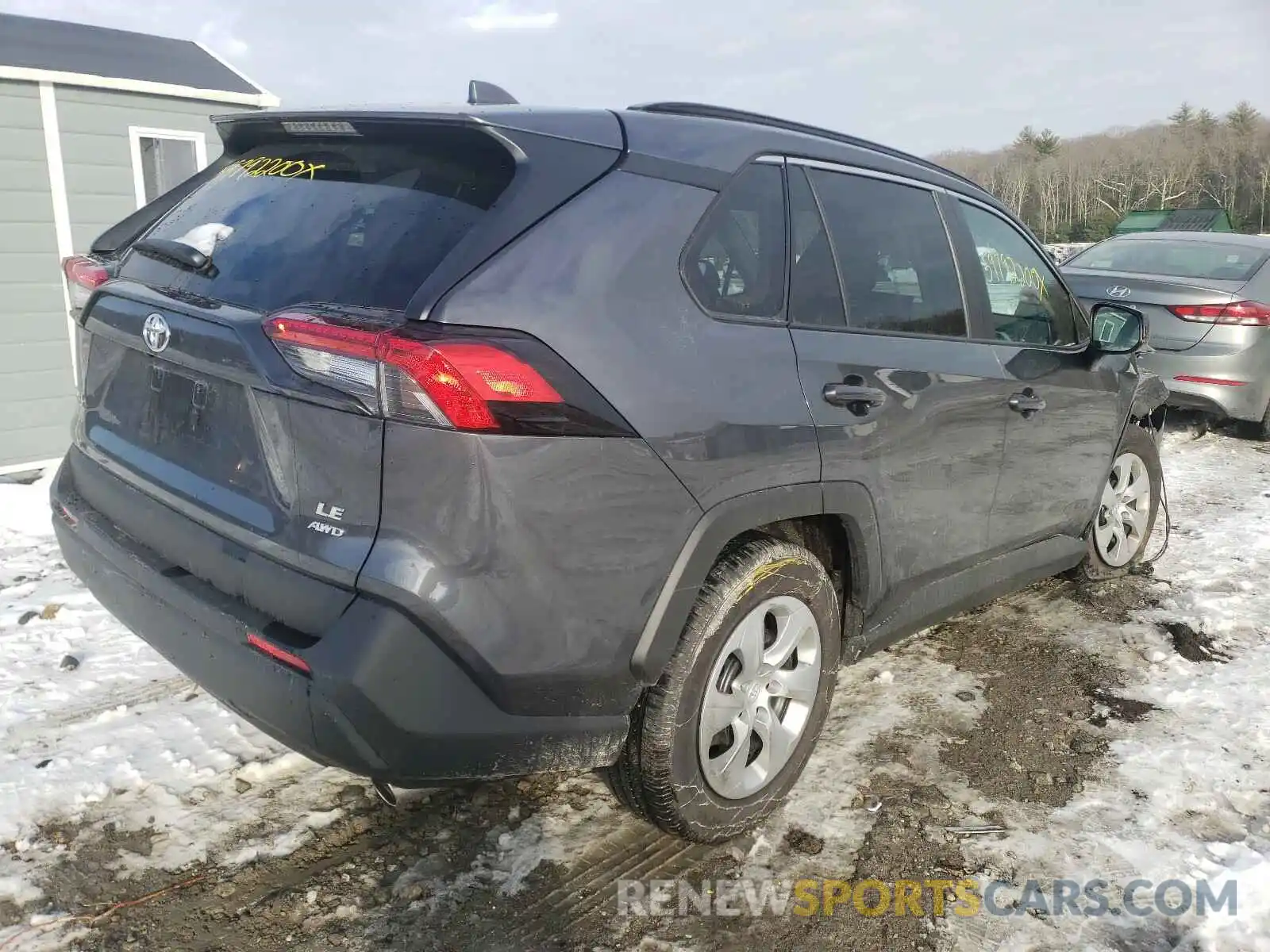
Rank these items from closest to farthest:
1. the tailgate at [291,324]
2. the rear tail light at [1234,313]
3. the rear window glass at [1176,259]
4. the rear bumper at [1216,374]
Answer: the tailgate at [291,324], the rear tail light at [1234,313], the rear bumper at [1216,374], the rear window glass at [1176,259]

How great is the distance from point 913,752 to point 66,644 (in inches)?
126

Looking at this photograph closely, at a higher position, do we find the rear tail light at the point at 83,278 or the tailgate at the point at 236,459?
the rear tail light at the point at 83,278

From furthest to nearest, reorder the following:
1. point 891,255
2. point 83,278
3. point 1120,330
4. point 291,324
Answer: point 1120,330 → point 891,255 → point 83,278 → point 291,324

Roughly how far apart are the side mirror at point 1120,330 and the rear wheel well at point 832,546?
1.85 meters

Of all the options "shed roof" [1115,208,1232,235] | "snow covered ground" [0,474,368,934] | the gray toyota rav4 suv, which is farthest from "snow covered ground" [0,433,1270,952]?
"shed roof" [1115,208,1232,235]

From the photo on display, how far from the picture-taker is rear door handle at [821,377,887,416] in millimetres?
2697

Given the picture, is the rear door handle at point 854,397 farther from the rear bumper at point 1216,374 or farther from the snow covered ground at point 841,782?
the rear bumper at point 1216,374

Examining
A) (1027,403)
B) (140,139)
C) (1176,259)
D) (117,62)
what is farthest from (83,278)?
(1176,259)

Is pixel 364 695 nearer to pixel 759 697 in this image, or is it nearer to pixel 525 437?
pixel 525 437

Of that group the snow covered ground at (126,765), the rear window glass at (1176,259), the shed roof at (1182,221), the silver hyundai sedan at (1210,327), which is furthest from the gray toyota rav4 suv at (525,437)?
the shed roof at (1182,221)

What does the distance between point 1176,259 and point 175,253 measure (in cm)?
785

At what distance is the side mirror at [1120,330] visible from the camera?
162 inches

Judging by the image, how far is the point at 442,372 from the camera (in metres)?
1.95

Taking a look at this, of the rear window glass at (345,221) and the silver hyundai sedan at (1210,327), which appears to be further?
the silver hyundai sedan at (1210,327)
